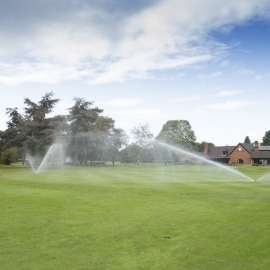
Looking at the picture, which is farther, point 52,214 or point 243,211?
point 243,211

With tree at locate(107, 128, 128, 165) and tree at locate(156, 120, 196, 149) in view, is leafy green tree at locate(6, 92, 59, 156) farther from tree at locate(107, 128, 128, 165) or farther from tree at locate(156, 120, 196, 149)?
tree at locate(156, 120, 196, 149)

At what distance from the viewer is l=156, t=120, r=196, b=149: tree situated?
115 m

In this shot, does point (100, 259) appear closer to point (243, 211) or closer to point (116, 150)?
point (243, 211)

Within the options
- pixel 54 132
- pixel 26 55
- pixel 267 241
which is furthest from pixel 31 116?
pixel 267 241

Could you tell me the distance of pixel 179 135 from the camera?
398 ft

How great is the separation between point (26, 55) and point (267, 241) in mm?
42935

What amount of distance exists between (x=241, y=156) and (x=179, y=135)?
2598cm

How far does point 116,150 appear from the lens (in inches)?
4323

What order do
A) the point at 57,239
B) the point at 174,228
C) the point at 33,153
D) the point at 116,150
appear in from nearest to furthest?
1. the point at 57,239
2. the point at 174,228
3. the point at 33,153
4. the point at 116,150

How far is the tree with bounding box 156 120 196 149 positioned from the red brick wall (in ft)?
55.8

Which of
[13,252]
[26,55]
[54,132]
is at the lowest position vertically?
[13,252]

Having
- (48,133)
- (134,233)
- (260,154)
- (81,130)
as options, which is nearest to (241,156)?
(260,154)

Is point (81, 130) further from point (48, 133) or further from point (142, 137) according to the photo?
point (142, 137)

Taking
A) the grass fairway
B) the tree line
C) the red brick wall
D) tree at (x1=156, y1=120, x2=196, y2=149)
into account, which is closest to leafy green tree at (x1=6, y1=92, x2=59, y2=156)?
the tree line
